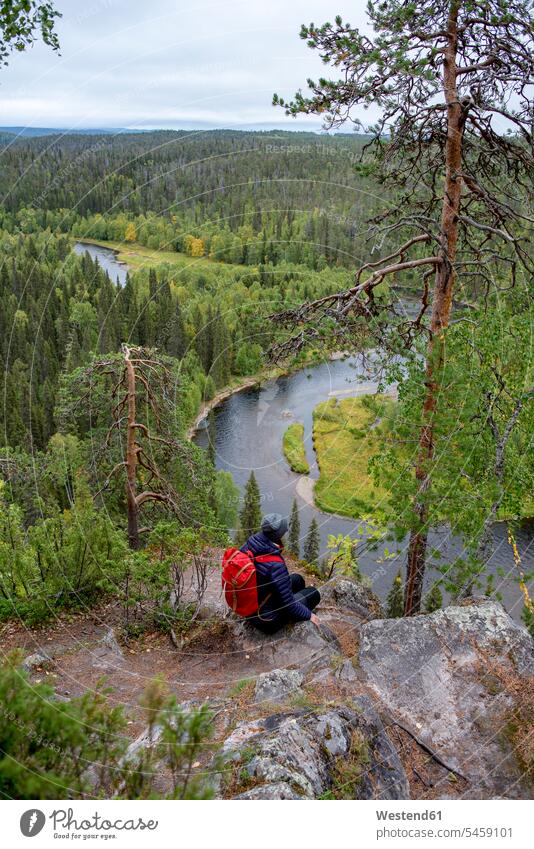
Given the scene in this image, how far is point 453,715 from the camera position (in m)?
6.00

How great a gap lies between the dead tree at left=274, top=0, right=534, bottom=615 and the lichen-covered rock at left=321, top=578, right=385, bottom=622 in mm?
697

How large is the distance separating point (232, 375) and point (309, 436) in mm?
6734

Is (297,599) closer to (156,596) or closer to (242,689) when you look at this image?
(242,689)

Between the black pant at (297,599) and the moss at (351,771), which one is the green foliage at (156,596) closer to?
the black pant at (297,599)

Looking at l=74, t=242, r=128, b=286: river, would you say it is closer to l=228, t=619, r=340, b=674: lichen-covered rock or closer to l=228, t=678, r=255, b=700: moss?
l=228, t=619, r=340, b=674: lichen-covered rock

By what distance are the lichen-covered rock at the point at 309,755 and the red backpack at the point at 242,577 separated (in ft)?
5.53

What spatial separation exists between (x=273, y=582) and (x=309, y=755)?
2266 mm

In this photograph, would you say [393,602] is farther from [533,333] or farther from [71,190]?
[71,190]

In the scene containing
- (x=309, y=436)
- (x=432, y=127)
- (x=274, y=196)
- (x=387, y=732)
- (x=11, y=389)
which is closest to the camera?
(x=387, y=732)

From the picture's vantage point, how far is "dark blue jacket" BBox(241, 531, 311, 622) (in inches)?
272
